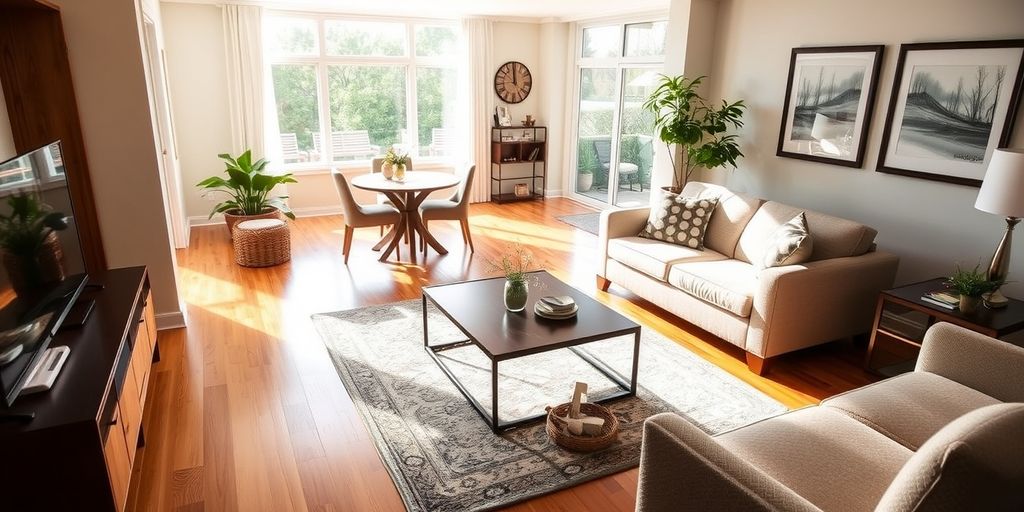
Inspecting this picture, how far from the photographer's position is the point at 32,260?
2152 mm

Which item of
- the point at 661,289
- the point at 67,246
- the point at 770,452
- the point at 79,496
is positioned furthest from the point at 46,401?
the point at 661,289

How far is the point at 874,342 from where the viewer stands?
3.33 meters

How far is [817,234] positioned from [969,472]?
2700 millimetres

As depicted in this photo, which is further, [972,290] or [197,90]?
[197,90]

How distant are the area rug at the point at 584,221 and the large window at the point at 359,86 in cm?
193

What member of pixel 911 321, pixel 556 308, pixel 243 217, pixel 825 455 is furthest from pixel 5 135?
pixel 911 321

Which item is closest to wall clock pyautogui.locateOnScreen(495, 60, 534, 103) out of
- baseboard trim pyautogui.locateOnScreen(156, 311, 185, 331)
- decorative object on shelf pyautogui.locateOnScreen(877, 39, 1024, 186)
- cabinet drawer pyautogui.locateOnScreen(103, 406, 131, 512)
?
decorative object on shelf pyautogui.locateOnScreen(877, 39, 1024, 186)

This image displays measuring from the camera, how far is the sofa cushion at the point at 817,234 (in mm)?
3551

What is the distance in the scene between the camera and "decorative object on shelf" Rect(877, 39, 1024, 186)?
A: 3.26 meters

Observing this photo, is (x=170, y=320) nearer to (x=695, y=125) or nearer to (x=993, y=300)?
(x=695, y=125)

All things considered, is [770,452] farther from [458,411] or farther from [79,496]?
[79,496]

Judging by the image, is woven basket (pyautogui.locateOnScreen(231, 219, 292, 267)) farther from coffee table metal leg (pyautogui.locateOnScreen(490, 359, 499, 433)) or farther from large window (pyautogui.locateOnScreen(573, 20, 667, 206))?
large window (pyautogui.locateOnScreen(573, 20, 667, 206))

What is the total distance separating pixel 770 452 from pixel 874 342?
6.11 ft

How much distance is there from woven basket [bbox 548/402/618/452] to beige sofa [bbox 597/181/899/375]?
114cm
